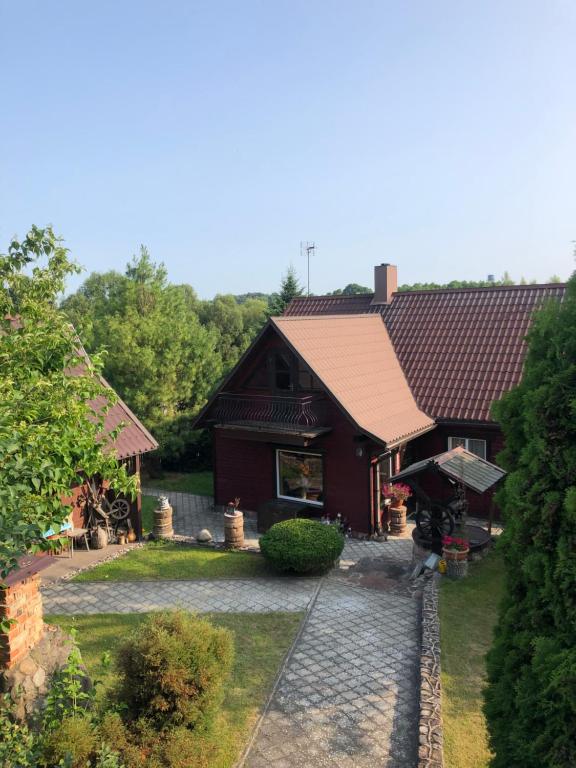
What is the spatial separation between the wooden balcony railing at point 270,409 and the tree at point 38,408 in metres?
7.88

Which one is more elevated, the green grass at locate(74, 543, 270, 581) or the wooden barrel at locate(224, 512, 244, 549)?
the wooden barrel at locate(224, 512, 244, 549)

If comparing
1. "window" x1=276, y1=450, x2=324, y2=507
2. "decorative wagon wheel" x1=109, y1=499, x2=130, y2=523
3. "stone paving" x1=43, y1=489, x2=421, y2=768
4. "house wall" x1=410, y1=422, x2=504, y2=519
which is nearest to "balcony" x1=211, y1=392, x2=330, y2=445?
"window" x1=276, y1=450, x2=324, y2=507

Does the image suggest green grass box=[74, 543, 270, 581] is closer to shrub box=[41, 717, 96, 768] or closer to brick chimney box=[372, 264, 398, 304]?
shrub box=[41, 717, 96, 768]

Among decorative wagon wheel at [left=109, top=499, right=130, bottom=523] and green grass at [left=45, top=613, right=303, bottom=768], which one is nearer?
green grass at [left=45, top=613, right=303, bottom=768]

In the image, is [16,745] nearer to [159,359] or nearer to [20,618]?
[20,618]

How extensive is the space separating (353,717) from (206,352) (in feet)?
57.7

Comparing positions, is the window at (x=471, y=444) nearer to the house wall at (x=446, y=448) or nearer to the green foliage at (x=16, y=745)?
the house wall at (x=446, y=448)

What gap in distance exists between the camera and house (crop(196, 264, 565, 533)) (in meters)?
16.0

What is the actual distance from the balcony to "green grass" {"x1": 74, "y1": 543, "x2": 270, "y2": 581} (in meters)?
3.29

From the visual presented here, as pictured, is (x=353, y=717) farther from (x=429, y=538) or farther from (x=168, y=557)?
(x=168, y=557)

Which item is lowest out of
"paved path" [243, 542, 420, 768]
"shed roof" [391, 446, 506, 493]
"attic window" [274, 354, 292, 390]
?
"paved path" [243, 542, 420, 768]

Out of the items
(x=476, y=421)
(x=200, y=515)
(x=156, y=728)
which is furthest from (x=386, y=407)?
(x=156, y=728)

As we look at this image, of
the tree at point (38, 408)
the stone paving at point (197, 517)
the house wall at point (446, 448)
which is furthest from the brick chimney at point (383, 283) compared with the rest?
the tree at point (38, 408)

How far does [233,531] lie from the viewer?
1459 cm
